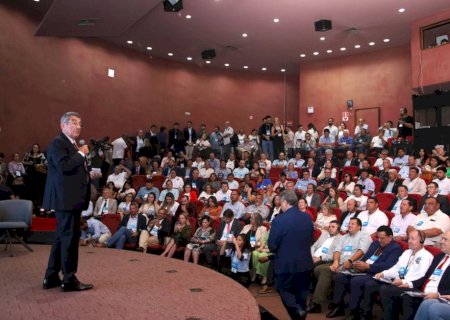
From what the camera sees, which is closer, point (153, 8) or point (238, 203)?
point (238, 203)

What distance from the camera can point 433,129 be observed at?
11.1m

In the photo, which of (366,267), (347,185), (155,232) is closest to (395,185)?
(347,185)

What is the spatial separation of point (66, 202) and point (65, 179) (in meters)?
0.17

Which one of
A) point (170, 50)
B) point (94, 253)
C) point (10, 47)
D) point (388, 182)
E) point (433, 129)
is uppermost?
point (170, 50)

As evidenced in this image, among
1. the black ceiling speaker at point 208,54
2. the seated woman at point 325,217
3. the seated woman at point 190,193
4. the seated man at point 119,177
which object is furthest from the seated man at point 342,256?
the black ceiling speaker at point 208,54

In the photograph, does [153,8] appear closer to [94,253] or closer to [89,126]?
[89,126]

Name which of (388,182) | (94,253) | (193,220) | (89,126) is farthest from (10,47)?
(388,182)

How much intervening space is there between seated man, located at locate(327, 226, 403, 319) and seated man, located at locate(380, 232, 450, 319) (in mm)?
349

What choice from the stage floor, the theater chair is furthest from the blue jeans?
the stage floor

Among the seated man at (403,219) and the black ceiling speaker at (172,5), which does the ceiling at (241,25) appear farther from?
the seated man at (403,219)

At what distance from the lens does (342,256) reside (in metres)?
5.14

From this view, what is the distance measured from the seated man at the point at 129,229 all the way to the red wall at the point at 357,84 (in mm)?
9302

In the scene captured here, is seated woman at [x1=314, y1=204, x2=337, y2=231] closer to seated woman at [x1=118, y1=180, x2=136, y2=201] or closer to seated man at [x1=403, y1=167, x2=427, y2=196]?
seated man at [x1=403, y1=167, x2=427, y2=196]

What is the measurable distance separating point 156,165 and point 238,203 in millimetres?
3896
